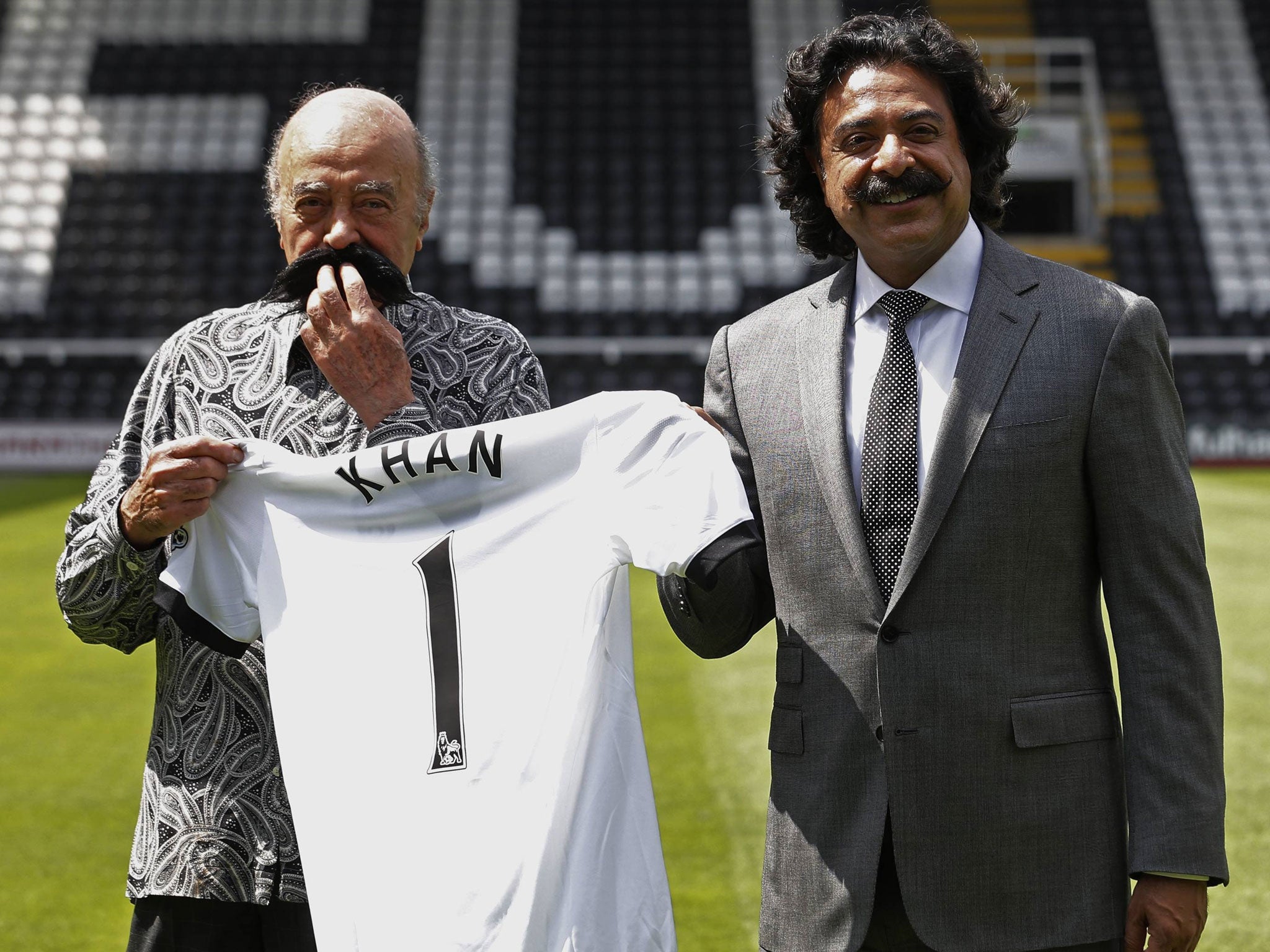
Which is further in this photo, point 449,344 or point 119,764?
point 119,764

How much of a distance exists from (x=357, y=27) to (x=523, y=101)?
219 centimetres

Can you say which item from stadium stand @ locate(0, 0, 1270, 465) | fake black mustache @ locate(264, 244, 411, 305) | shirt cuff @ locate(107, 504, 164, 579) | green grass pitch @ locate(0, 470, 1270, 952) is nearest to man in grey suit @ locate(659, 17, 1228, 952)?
fake black mustache @ locate(264, 244, 411, 305)

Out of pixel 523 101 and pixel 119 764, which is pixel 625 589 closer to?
pixel 119 764

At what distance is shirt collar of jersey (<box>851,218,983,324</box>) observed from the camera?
1.79m

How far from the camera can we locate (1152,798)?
5.41 feet

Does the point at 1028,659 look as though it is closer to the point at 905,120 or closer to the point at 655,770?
the point at 905,120

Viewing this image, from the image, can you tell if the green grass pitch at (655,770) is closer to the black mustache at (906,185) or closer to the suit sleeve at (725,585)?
the suit sleeve at (725,585)

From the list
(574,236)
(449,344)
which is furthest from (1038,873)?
(574,236)

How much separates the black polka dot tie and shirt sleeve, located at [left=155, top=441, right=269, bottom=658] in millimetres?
766

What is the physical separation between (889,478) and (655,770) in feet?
10.1

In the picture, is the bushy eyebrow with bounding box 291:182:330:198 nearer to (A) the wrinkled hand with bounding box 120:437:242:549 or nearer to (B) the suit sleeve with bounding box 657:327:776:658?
(A) the wrinkled hand with bounding box 120:437:242:549

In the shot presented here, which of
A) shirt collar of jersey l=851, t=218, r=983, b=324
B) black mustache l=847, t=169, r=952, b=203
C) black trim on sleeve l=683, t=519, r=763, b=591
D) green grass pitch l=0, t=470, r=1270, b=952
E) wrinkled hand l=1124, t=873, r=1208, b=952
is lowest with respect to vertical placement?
green grass pitch l=0, t=470, r=1270, b=952

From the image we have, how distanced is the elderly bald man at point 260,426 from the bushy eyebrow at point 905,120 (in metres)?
0.50

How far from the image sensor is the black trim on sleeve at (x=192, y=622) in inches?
67.9
